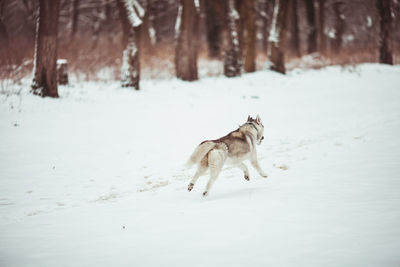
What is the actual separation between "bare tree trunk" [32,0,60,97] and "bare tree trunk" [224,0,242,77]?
26.4ft

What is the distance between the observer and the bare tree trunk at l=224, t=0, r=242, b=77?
1641 centimetres

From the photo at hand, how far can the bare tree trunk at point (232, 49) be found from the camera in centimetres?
1641

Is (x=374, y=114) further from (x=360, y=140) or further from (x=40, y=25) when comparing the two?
(x=40, y=25)

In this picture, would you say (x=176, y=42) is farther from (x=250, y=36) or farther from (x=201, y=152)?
(x=201, y=152)

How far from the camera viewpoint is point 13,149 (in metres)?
8.05

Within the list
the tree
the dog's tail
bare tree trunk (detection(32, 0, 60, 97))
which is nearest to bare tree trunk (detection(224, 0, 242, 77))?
the tree

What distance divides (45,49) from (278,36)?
11.1m

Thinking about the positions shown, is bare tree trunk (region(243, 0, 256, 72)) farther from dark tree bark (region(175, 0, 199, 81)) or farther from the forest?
dark tree bark (region(175, 0, 199, 81))

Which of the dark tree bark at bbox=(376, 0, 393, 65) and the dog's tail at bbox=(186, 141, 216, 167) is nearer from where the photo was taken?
the dog's tail at bbox=(186, 141, 216, 167)

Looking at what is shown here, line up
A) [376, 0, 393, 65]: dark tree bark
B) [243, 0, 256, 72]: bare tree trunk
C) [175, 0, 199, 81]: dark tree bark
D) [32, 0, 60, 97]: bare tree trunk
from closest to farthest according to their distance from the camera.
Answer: [32, 0, 60, 97]: bare tree trunk
[175, 0, 199, 81]: dark tree bark
[243, 0, 256, 72]: bare tree trunk
[376, 0, 393, 65]: dark tree bark

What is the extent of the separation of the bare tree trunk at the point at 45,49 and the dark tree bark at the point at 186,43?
5.57 m

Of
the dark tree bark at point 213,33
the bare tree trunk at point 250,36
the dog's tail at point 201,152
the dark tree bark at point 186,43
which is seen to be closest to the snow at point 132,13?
the dark tree bark at point 186,43

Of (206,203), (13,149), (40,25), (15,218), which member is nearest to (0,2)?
(40,25)

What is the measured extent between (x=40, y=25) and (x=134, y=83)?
3.88 meters
